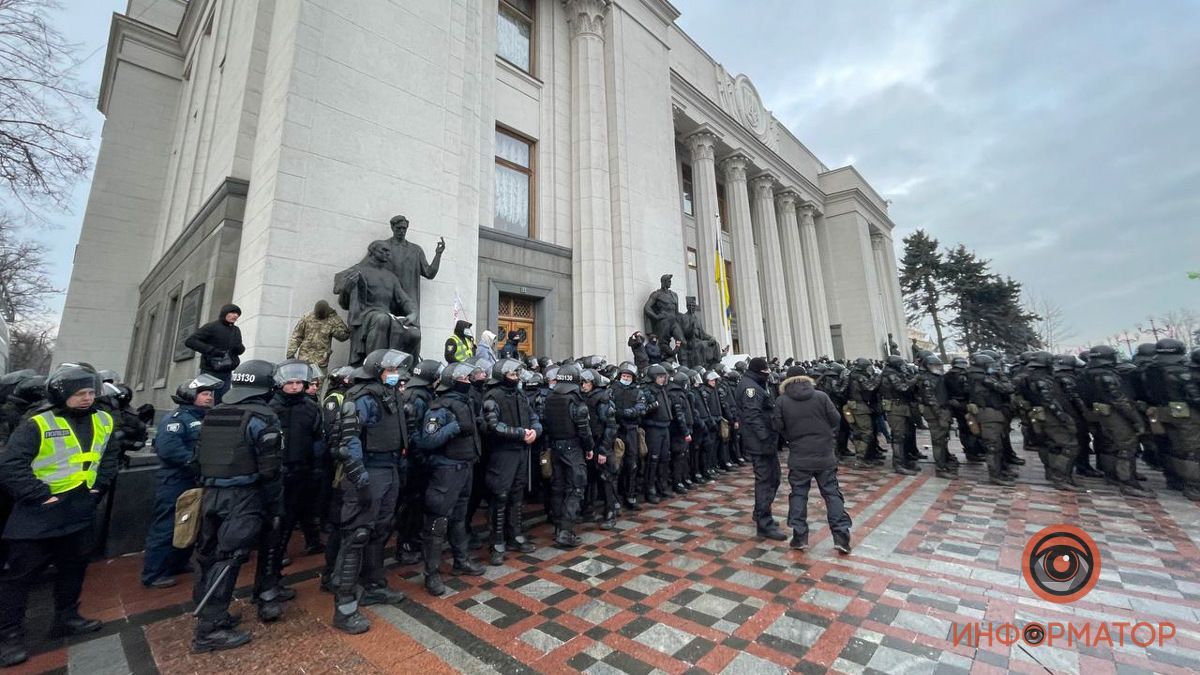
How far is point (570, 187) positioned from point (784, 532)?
445 inches

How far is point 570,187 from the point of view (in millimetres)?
13562

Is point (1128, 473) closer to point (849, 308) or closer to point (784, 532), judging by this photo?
point (784, 532)

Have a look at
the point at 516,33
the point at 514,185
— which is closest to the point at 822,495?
the point at 514,185

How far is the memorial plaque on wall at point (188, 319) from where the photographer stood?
8.13 metres

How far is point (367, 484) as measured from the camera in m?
3.45

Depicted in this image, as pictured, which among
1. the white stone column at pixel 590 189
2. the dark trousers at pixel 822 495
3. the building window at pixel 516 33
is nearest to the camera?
the dark trousers at pixel 822 495

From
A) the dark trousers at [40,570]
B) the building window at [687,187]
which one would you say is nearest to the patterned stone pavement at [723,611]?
the dark trousers at [40,570]

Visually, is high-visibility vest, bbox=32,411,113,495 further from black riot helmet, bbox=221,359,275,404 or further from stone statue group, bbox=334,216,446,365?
stone statue group, bbox=334,216,446,365

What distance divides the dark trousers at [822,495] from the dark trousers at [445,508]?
11.2 ft

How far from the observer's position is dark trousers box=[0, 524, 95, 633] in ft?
9.57

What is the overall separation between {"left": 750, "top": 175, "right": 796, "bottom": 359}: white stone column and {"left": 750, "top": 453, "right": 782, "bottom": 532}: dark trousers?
18.2 metres

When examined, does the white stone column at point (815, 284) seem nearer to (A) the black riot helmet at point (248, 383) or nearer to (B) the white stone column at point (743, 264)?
(B) the white stone column at point (743, 264)

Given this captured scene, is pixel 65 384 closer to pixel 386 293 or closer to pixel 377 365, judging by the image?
pixel 377 365

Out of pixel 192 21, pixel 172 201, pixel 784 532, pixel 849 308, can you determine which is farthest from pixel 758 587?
pixel 849 308
